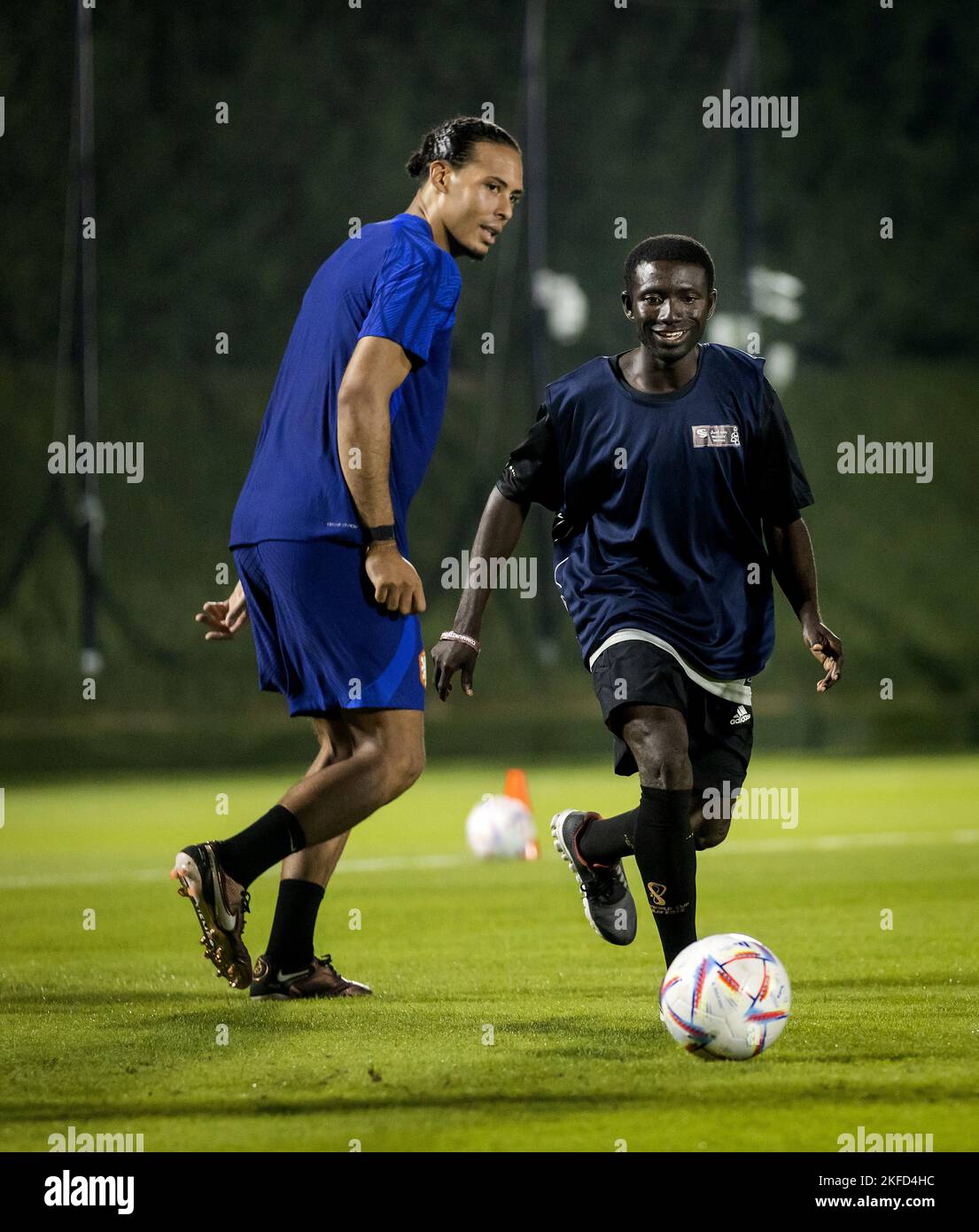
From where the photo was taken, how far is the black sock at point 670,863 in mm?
4336

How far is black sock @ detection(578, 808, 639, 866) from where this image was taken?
16.4 ft

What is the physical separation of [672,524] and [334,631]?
3.04 ft

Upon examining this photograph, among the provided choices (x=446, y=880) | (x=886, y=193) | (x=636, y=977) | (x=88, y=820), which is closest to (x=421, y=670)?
(x=636, y=977)

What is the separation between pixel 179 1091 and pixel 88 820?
899 cm

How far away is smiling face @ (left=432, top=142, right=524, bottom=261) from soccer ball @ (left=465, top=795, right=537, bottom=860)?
16.5 ft

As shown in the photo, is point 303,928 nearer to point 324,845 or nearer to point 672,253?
point 324,845

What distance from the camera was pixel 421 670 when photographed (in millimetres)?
4734

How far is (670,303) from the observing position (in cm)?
461

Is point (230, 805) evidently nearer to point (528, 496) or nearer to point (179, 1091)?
point (528, 496)

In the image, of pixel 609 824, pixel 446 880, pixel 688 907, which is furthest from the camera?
pixel 446 880

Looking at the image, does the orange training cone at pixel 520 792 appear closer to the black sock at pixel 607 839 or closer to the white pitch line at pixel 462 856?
the white pitch line at pixel 462 856

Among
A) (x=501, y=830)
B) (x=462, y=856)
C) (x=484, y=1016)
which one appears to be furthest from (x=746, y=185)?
(x=484, y=1016)

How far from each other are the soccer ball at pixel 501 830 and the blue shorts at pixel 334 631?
192 inches

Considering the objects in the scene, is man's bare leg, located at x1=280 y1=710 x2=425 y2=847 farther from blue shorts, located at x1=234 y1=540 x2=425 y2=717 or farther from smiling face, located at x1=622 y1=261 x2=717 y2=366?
smiling face, located at x1=622 y1=261 x2=717 y2=366
